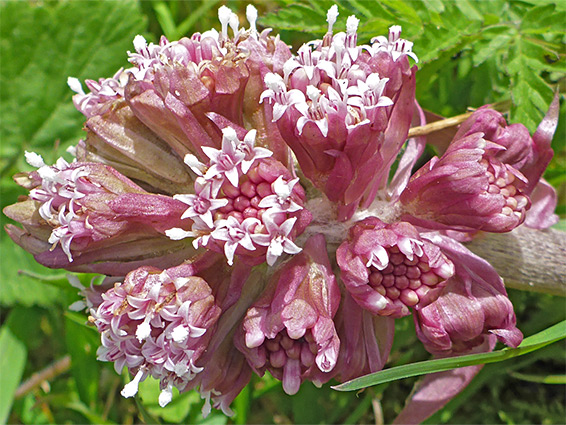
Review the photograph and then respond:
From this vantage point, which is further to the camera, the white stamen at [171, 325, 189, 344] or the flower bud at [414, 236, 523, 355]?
the flower bud at [414, 236, 523, 355]

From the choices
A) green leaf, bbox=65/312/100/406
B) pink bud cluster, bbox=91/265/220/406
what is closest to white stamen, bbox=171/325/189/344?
pink bud cluster, bbox=91/265/220/406

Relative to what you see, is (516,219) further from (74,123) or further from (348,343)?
(74,123)

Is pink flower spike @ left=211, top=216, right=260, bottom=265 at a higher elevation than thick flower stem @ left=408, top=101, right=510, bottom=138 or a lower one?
higher

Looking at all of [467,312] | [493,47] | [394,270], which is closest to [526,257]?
[467,312]

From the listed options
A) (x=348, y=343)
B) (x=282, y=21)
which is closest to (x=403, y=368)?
(x=348, y=343)

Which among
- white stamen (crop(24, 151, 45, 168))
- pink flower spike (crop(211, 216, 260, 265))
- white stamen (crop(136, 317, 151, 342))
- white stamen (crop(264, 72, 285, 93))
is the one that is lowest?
white stamen (crop(136, 317, 151, 342))

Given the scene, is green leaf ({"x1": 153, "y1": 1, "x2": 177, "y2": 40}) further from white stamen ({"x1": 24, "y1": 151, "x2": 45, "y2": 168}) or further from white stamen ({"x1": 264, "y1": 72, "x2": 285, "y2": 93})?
white stamen ({"x1": 264, "y1": 72, "x2": 285, "y2": 93})

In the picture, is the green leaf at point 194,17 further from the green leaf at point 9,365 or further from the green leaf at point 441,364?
the green leaf at point 441,364
